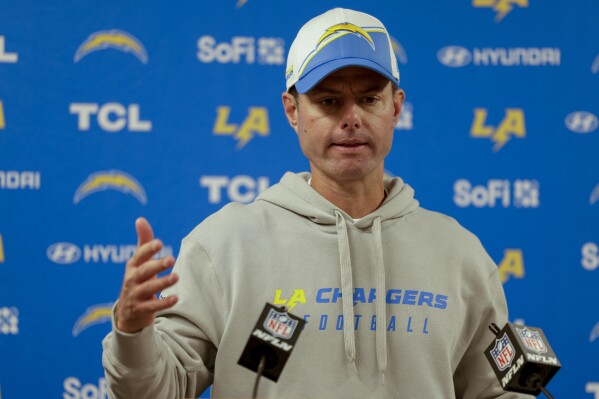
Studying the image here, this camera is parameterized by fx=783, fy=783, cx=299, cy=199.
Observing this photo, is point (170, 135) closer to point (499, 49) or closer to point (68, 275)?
point (68, 275)

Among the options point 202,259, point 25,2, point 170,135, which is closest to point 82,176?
point 170,135

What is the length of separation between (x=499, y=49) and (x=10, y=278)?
1802 mm

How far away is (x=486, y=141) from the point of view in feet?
8.82

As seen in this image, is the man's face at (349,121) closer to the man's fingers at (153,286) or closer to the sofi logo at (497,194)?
the man's fingers at (153,286)

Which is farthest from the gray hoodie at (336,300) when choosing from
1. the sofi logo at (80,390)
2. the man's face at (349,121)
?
the sofi logo at (80,390)

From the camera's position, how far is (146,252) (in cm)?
102

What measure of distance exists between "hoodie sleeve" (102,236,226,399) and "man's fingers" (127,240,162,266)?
112 millimetres

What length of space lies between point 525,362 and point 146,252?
52 centimetres

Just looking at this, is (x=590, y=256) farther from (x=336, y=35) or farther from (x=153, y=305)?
(x=153, y=305)

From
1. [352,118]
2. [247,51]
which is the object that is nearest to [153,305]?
[352,118]

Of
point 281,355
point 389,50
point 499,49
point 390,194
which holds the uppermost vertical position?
point 499,49

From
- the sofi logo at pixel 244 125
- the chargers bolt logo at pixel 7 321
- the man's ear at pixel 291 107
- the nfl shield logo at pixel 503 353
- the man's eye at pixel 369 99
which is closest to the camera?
the nfl shield logo at pixel 503 353

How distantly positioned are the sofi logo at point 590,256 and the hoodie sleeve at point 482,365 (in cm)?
126

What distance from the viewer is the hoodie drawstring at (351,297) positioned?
1.37 metres
